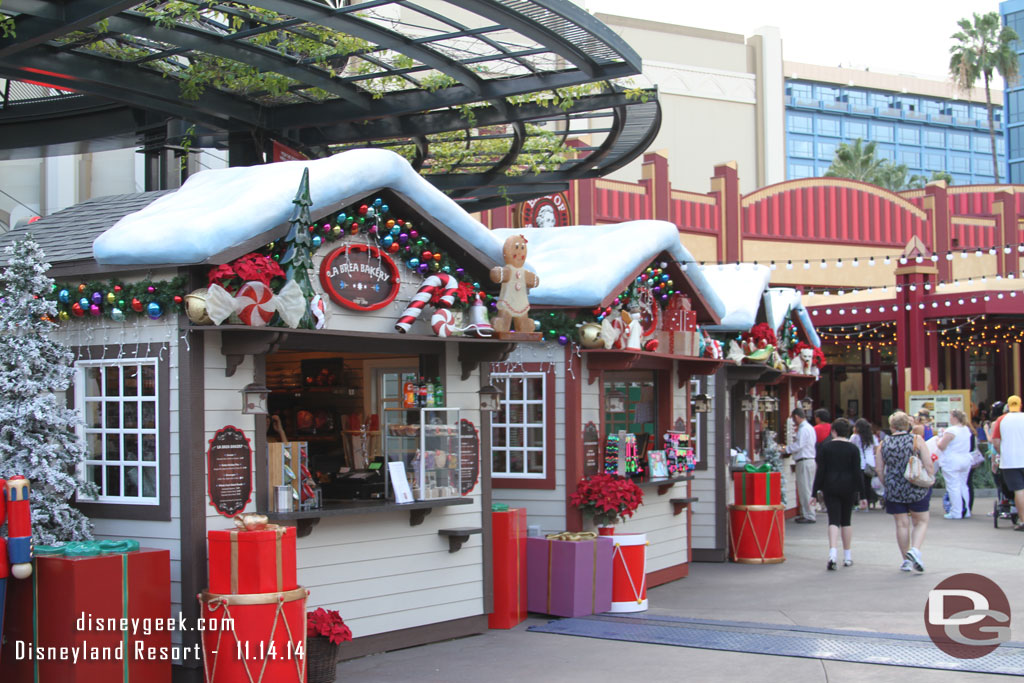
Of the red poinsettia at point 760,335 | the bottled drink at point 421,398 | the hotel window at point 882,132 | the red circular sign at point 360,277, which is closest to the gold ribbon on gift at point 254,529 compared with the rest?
the red circular sign at point 360,277

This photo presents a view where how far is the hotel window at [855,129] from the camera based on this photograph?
90375 millimetres

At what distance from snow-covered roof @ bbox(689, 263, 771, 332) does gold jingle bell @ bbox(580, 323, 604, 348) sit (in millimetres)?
4000

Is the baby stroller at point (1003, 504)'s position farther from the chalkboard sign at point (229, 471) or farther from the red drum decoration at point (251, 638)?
the red drum decoration at point (251, 638)

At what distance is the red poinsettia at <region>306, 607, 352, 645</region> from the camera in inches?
286

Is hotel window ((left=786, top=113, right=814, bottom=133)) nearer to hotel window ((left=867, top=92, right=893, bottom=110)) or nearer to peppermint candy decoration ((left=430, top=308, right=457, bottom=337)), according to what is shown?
hotel window ((left=867, top=92, right=893, bottom=110))

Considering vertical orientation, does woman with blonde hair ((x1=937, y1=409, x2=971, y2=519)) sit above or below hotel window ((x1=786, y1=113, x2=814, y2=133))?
below

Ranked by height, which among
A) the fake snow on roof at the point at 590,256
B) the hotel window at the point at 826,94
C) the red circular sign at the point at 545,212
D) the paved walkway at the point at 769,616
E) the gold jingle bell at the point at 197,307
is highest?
the hotel window at the point at 826,94

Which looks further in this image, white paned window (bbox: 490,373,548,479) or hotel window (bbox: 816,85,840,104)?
hotel window (bbox: 816,85,840,104)

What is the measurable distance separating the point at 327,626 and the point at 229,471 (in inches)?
46.0

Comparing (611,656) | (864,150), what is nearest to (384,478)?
(611,656)

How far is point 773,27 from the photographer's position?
192ft

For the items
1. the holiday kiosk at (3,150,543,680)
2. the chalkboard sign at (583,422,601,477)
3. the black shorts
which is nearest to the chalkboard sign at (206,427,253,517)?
the holiday kiosk at (3,150,543,680)

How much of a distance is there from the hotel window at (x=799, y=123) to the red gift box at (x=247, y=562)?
86.0 meters

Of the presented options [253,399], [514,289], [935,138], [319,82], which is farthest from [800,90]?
[253,399]
